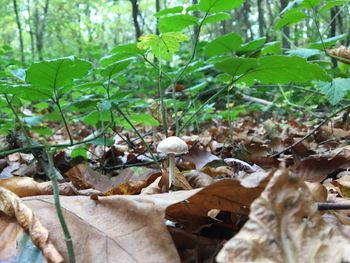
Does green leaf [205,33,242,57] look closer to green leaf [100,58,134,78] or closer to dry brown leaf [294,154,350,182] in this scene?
green leaf [100,58,134,78]

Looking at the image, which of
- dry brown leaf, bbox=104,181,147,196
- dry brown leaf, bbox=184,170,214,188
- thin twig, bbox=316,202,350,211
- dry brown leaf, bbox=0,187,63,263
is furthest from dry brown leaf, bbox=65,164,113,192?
thin twig, bbox=316,202,350,211

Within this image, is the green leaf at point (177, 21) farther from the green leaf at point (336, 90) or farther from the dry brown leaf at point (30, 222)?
the dry brown leaf at point (30, 222)

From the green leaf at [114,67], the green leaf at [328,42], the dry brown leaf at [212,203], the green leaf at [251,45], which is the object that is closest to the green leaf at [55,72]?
the green leaf at [114,67]

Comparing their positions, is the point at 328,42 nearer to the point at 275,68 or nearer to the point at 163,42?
the point at 275,68

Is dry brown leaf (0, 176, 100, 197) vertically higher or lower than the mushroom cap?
lower

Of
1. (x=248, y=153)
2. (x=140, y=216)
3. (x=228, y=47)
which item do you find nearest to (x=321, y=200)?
(x=140, y=216)

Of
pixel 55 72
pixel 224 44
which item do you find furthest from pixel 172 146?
pixel 224 44
